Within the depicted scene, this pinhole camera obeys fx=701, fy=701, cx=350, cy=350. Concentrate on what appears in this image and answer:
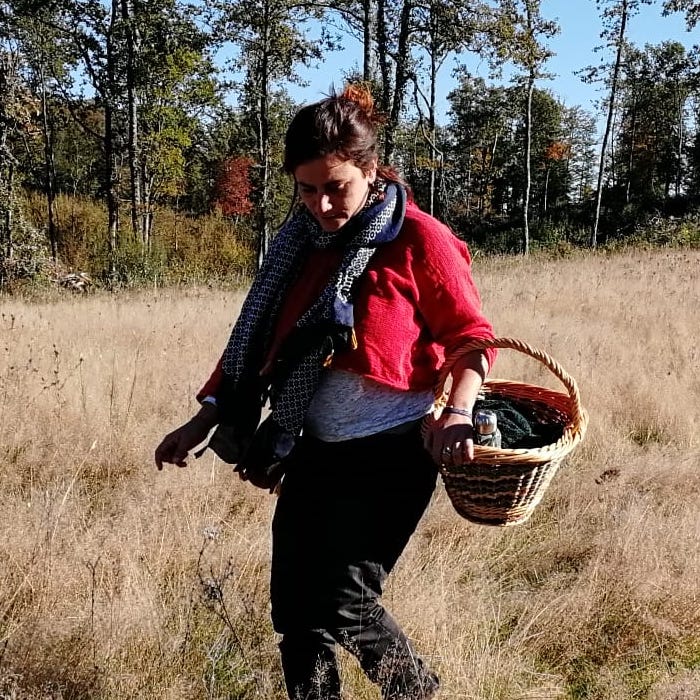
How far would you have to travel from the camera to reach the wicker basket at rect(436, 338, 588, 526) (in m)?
1.66

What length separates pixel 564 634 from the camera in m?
2.53

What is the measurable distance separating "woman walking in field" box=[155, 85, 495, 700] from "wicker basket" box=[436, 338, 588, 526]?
0.06m

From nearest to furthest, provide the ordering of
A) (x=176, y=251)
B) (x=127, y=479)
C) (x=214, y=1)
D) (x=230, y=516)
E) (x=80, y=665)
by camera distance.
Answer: (x=80, y=665) → (x=230, y=516) → (x=127, y=479) → (x=214, y=1) → (x=176, y=251)

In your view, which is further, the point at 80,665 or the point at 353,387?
the point at 80,665

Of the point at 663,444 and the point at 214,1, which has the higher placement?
the point at 214,1

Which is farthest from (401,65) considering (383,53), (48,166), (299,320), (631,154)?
(631,154)

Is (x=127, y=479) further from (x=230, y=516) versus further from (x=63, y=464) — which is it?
(x=230, y=516)

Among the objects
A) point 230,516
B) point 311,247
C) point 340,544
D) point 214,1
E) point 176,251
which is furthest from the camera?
point 176,251

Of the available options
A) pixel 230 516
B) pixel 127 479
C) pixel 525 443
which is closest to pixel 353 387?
pixel 525 443

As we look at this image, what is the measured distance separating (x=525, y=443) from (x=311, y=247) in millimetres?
836

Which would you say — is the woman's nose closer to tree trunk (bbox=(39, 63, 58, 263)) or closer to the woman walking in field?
the woman walking in field

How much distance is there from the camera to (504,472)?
1713 millimetres

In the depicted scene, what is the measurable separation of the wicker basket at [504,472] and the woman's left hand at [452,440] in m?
0.09

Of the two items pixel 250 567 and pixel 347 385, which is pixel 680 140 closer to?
pixel 250 567
